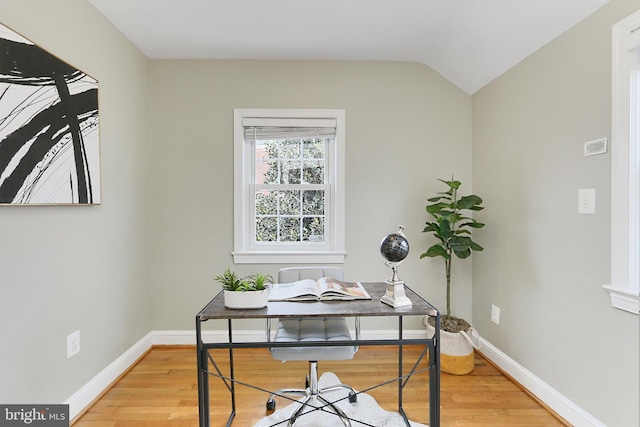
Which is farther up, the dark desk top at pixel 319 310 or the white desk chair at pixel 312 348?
the dark desk top at pixel 319 310

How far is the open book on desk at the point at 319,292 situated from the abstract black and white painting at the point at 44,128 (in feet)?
4.18

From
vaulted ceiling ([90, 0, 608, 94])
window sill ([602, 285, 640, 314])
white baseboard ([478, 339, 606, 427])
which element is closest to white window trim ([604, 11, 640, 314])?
window sill ([602, 285, 640, 314])

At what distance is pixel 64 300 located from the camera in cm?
192

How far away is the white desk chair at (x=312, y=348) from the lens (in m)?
1.80

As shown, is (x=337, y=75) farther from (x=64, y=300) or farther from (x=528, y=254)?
(x=64, y=300)

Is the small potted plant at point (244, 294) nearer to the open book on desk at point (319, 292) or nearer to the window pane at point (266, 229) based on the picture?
the open book on desk at point (319, 292)

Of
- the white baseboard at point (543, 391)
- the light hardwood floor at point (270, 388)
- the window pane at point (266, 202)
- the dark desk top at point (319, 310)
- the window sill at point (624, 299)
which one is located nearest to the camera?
the dark desk top at point (319, 310)

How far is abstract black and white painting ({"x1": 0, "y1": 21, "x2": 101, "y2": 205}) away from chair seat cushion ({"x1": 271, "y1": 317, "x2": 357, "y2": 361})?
1.41 metres

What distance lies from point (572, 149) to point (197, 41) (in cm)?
267

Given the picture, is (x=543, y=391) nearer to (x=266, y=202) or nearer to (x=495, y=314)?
(x=495, y=314)

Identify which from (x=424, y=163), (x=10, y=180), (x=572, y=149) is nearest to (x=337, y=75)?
(x=424, y=163)

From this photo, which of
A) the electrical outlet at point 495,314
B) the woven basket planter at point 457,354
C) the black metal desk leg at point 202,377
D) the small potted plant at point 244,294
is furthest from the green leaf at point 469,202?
the black metal desk leg at point 202,377

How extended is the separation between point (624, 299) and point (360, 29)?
2.26m

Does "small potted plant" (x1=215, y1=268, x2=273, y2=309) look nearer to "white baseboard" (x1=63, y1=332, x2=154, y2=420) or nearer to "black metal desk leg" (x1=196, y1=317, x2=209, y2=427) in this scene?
"black metal desk leg" (x1=196, y1=317, x2=209, y2=427)
